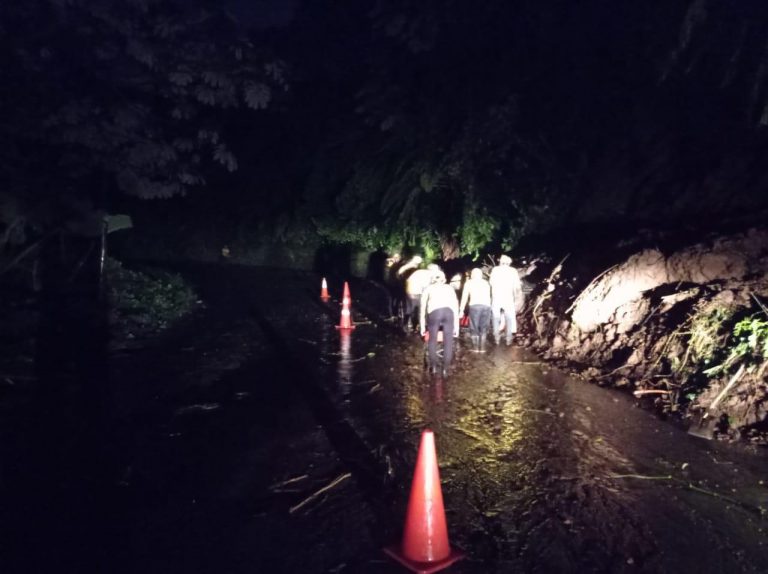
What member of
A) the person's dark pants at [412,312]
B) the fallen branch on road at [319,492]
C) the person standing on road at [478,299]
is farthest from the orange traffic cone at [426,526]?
the person's dark pants at [412,312]

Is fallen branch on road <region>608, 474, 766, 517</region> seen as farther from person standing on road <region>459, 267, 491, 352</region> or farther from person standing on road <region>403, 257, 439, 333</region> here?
person standing on road <region>403, 257, 439, 333</region>

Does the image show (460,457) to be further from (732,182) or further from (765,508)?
(732,182)

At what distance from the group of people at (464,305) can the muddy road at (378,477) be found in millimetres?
674

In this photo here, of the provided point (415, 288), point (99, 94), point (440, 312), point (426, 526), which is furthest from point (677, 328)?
point (99, 94)

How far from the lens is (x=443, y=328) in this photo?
27.7ft

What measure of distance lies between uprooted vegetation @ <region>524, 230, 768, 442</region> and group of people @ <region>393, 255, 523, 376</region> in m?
0.88

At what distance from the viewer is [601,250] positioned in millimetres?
11172

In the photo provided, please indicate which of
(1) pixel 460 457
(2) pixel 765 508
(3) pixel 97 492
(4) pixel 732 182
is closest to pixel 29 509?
(3) pixel 97 492

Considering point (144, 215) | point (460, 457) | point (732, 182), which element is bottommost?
point (460, 457)

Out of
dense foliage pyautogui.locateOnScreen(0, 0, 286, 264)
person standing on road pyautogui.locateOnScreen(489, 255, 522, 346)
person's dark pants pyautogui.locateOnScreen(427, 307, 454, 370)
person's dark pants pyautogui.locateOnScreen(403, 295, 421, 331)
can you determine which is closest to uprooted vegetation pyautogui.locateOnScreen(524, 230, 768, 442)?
person standing on road pyautogui.locateOnScreen(489, 255, 522, 346)

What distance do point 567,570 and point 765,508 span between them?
2.15m

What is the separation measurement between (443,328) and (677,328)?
10.4 ft

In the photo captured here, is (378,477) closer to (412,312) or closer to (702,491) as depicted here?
(702,491)

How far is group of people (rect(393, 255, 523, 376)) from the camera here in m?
8.38
